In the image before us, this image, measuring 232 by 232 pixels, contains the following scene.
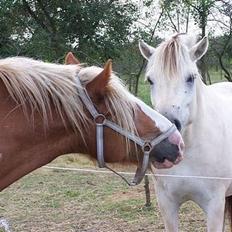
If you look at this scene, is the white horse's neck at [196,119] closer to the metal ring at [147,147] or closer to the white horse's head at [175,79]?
the white horse's head at [175,79]

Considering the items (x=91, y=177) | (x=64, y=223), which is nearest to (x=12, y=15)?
(x=91, y=177)

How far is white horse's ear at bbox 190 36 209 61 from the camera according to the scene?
2.65 meters

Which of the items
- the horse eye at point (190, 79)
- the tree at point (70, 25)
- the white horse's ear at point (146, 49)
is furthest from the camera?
the tree at point (70, 25)

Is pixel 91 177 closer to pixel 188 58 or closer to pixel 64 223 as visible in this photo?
pixel 64 223

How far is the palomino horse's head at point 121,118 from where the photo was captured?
1481 mm

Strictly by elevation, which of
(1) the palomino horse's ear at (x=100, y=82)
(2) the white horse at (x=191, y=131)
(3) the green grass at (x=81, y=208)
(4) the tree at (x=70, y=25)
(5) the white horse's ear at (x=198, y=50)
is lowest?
(3) the green grass at (x=81, y=208)

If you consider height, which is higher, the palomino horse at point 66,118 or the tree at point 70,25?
the tree at point 70,25

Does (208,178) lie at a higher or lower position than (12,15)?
lower

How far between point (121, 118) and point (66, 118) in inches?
7.0

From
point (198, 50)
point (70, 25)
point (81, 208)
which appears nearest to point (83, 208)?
point (81, 208)

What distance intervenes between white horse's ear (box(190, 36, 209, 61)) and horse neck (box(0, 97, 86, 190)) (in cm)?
133

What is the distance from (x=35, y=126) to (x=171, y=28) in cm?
955

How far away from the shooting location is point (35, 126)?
4.77ft

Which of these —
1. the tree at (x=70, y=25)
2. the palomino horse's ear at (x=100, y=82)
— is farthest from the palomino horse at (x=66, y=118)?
the tree at (x=70, y=25)
